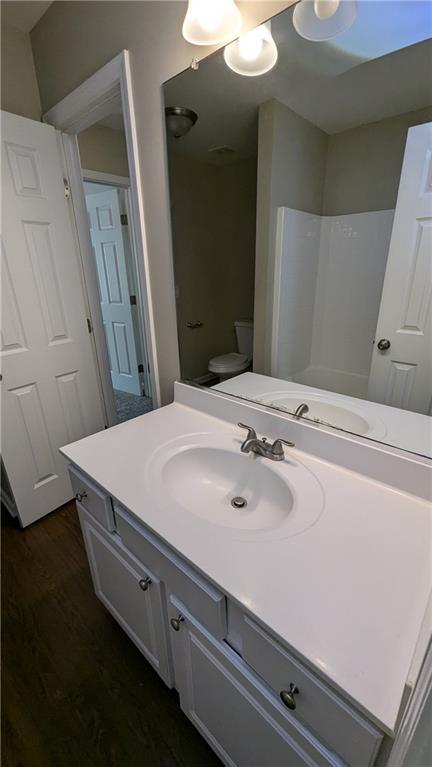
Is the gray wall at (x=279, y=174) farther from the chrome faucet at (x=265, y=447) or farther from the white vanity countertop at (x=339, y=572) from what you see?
the white vanity countertop at (x=339, y=572)

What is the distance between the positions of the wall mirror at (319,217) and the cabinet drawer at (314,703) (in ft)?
1.77

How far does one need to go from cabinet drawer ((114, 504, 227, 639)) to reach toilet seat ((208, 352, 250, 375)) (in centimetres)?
60

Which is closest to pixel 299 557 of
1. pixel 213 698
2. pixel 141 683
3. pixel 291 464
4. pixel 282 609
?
pixel 282 609

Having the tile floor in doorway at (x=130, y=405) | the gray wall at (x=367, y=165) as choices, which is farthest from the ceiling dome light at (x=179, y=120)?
the tile floor in doorway at (x=130, y=405)

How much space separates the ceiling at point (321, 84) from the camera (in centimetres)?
68

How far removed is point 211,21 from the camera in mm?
854

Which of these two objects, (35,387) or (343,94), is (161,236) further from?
(35,387)

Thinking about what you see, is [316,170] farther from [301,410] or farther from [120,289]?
[120,289]

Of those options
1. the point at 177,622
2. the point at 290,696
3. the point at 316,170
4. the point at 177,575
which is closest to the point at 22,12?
the point at 316,170

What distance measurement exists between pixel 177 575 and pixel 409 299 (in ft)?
2.71

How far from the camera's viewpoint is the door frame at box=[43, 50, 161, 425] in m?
1.17

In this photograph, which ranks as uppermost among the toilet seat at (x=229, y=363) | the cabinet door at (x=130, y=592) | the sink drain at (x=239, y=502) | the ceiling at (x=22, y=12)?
the ceiling at (x=22, y=12)

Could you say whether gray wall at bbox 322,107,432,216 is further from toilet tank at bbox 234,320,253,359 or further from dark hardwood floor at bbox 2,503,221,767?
dark hardwood floor at bbox 2,503,221,767

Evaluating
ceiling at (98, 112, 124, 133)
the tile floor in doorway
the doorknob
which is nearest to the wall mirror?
the doorknob
